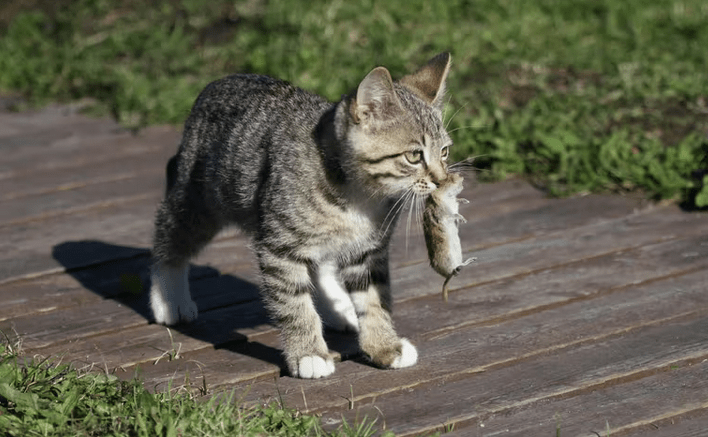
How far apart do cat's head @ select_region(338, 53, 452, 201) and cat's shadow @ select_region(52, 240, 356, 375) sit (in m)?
0.73

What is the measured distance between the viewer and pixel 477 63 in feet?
24.9

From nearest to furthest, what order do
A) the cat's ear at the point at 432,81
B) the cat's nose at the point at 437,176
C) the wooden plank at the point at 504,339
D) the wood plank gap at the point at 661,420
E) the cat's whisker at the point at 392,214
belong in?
1. the wood plank gap at the point at 661,420
2. the wooden plank at the point at 504,339
3. the cat's nose at the point at 437,176
4. the cat's whisker at the point at 392,214
5. the cat's ear at the point at 432,81

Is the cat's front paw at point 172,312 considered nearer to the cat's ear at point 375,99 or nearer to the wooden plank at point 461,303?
the wooden plank at point 461,303

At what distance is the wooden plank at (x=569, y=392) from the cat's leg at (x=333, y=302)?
74 cm

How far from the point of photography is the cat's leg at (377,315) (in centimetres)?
391

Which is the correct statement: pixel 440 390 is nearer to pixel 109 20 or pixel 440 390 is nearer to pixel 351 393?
pixel 351 393

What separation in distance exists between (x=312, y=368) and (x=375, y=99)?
Answer: 98 centimetres

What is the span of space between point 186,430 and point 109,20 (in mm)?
6216

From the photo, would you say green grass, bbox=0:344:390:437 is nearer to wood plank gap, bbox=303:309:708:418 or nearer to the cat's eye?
wood plank gap, bbox=303:309:708:418

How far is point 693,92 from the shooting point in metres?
6.71

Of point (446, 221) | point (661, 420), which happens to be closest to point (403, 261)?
point (446, 221)

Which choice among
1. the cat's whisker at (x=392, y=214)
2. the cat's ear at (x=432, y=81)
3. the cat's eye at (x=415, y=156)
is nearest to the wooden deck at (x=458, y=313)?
the cat's whisker at (x=392, y=214)

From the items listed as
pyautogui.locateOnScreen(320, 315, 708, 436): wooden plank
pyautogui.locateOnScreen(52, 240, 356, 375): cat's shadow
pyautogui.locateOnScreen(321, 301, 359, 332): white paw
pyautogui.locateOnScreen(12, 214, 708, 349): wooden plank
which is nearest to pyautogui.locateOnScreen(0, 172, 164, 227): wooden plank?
pyautogui.locateOnScreen(52, 240, 356, 375): cat's shadow

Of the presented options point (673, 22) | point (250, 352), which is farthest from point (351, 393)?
point (673, 22)
